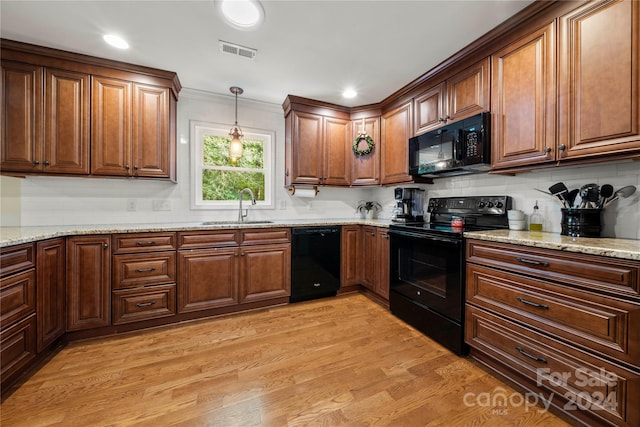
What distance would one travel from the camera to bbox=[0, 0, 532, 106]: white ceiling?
5.65 feet

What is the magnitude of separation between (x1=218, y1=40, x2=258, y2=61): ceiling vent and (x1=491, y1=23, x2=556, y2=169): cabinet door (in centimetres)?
199

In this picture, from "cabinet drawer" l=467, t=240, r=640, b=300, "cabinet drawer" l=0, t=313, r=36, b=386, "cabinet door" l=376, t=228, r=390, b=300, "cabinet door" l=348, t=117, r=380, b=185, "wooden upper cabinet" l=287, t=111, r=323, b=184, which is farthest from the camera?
"cabinet door" l=348, t=117, r=380, b=185

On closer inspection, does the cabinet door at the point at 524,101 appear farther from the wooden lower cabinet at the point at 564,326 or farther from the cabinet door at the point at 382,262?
the cabinet door at the point at 382,262

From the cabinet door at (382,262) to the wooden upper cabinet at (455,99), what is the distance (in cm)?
119

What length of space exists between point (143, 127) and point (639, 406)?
3790mm

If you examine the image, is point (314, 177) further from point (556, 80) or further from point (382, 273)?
point (556, 80)

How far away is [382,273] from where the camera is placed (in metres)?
2.80

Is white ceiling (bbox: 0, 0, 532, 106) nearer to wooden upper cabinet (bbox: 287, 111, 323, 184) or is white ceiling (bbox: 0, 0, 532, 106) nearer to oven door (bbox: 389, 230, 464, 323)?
wooden upper cabinet (bbox: 287, 111, 323, 184)

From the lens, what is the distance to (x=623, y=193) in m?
1.57

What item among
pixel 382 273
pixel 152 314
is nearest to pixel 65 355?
pixel 152 314

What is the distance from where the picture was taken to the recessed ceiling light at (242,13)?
168cm

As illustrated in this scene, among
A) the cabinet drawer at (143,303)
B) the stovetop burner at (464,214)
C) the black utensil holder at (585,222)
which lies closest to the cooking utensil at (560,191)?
the black utensil holder at (585,222)

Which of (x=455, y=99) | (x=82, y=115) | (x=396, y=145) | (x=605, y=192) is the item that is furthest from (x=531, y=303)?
(x=82, y=115)

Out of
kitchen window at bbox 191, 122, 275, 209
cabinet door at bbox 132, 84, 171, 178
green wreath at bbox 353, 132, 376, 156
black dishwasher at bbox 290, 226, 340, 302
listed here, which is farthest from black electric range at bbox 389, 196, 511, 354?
cabinet door at bbox 132, 84, 171, 178
